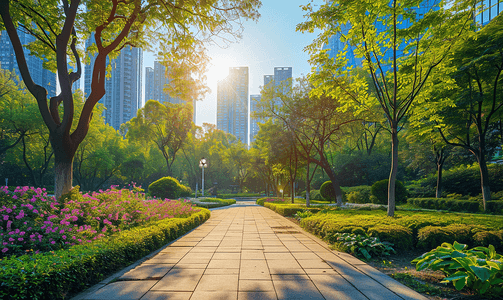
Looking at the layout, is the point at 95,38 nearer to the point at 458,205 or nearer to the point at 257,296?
the point at 257,296

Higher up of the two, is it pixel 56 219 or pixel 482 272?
pixel 56 219

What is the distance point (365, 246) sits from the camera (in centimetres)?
592

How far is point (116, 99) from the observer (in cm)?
7956

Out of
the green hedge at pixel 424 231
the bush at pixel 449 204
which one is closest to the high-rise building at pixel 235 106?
the bush at pixel 449 204

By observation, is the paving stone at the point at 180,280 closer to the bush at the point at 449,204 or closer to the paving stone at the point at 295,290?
the paving stone at the point at 295,290

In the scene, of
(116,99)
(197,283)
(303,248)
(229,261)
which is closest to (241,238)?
(303,248)

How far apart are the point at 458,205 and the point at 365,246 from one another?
13659 mm

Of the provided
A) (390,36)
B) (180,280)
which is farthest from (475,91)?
(180,280)

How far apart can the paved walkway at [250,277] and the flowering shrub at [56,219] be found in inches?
66.3

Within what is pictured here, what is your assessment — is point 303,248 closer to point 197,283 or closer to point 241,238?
point 241,238

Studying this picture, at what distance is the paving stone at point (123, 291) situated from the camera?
3.56 m

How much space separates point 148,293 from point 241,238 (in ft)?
14.9

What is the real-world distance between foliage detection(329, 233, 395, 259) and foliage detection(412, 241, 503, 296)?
5.15 feet

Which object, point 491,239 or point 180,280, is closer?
point 180,280
